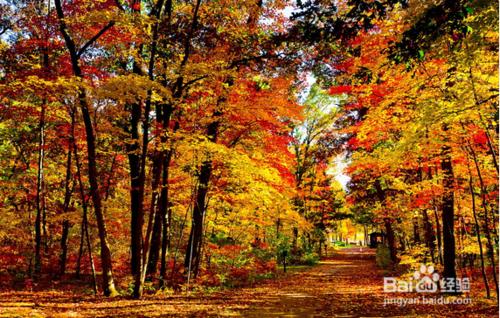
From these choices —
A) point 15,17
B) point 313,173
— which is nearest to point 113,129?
point 15,17

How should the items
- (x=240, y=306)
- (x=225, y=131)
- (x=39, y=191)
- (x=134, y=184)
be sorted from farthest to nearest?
(x=225, y=131)
(x=39, y=191)
(x=134, y=184)
(x=240, y=306)

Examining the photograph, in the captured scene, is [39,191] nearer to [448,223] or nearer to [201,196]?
[201,196]

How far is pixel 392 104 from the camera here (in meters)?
10.2

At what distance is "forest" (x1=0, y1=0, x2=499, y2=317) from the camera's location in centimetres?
760

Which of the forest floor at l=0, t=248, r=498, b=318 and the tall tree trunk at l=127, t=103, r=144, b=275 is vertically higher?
the tall tree trunk at l=127, t=103, r=144, b=275

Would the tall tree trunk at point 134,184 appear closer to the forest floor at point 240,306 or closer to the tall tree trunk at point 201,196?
the tall tree trunk at point 201,196

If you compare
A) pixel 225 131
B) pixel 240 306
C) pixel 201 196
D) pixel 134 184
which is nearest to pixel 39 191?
pixel 134 184

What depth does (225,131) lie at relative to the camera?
15.8 metres

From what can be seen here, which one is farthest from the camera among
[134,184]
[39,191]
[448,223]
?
[39,191]

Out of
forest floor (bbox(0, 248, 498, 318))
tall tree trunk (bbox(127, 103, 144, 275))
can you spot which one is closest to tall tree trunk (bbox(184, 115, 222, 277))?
tall tree trunk (bbox(127, 103, 144, 275))

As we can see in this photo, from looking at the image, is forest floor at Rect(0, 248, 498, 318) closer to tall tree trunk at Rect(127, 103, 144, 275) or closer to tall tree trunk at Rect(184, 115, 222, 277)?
tall tree trunk at Rect(127, 103, 144, 275)

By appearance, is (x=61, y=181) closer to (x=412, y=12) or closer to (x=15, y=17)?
(x=15, y=17)

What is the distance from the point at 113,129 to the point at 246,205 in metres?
6.53

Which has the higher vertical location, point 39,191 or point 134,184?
point 134,184
